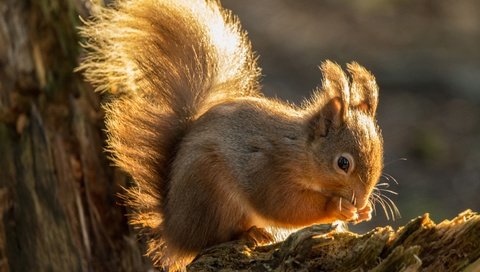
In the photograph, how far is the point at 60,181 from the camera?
9.61ft

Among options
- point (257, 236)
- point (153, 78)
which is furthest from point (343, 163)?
point (153, 78)

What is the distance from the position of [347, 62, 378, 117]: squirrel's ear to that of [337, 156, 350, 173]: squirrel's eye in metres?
0.18

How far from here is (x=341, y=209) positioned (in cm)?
280

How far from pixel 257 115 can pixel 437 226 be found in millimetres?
743

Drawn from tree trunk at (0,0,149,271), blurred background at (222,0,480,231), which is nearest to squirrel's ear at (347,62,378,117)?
tree trunk at (0,0,149,271)

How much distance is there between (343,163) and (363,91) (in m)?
0.25

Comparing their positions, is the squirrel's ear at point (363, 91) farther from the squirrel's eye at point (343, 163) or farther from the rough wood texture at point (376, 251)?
the rough wood texture at point (376, 251)

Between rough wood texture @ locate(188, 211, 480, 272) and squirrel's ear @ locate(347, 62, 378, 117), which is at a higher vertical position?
squirrel's ear @ locate(347, 62, 378, 117)

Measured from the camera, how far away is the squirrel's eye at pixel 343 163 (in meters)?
2.79

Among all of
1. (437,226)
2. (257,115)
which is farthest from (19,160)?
(437,226)

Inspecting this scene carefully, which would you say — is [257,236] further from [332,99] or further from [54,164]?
[54,164]

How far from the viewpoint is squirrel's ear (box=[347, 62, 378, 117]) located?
2.84m

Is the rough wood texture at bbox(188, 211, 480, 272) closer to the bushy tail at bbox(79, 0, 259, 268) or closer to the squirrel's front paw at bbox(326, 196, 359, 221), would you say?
the squirrel's front paw at bbox(326, 196, 359, 221)

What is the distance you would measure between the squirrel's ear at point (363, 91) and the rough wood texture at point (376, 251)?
0.49 meters
